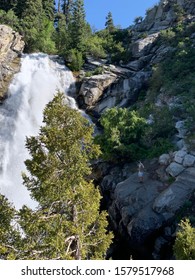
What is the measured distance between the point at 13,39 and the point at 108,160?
22.7 metres

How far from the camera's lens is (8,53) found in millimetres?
37250

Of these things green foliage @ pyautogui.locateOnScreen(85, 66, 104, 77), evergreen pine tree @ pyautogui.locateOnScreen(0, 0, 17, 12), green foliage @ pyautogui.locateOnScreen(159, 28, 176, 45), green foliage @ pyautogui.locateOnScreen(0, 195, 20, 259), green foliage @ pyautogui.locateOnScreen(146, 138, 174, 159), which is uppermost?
evergreen pine tree @ pyautogui.locateOnScreen(0, 0, 17, 12)

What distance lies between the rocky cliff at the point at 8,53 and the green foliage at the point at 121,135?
13361 millimetres

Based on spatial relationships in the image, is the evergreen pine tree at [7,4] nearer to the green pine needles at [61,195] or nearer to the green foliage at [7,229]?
the green pine needles at [61,195]

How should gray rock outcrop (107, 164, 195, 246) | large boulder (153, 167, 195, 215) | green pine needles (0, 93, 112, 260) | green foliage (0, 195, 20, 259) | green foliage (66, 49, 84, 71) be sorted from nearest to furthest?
green foliage (0, 195, 20, 259) → green pine needles (0, 93, 112, 260) → gray rock outcrop (107, 164, 195, 246) → large boulder (153, 167, 195, 215) → green foliage (66, 49, 84, 71)

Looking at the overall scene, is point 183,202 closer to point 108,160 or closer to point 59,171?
point 108,160

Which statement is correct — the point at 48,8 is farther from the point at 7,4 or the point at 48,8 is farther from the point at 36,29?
the point at 36,29

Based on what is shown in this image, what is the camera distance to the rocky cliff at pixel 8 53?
112ft

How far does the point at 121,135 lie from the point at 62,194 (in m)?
13.1

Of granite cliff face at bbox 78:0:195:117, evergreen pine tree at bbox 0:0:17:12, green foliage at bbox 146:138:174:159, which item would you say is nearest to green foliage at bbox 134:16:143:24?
granite cliff face at bbox 78:0:195:117

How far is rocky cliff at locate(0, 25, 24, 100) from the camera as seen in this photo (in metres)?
34.0

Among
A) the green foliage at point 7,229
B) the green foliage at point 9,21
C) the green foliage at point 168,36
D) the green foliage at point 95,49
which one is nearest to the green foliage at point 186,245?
the green foliage at point 7,229

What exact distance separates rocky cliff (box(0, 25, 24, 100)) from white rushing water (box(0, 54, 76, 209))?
0.74 m

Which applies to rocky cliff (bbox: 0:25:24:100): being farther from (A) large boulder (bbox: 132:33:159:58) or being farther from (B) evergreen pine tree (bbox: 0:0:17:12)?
(A) large boulder (bbox: 132:33:159:58)
